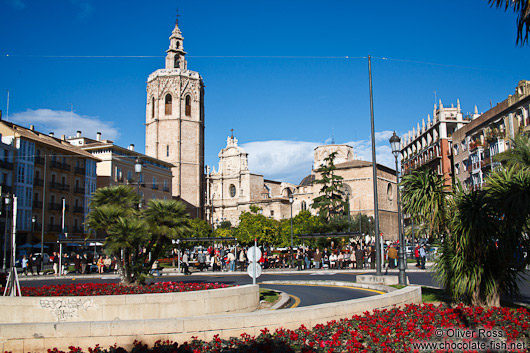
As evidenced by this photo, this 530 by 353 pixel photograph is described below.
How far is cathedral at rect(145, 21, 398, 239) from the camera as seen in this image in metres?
81.8

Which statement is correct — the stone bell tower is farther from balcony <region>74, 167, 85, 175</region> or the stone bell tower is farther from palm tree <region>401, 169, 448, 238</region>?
palm tree <region>401, 169, 448, 238</region>

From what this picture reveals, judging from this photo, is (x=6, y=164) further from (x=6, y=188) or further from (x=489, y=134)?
(x=489, y=134)

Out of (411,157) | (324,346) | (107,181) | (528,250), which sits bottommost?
(324,346)

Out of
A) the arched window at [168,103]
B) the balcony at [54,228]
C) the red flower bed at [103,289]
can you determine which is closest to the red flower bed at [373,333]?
the red flower bed at [103,289]

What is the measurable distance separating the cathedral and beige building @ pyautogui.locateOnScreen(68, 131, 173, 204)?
1013 cm

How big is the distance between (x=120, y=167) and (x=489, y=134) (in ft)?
145

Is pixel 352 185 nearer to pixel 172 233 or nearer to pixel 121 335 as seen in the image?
pixel 172 233

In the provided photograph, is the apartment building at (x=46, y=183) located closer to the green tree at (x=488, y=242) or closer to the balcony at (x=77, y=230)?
the balcony at (x=77, y=230)

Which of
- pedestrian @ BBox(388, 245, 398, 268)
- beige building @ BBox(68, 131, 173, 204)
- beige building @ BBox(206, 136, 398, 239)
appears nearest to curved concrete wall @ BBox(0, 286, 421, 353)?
pedestrian @ BBox(388, 245, 398, 268)

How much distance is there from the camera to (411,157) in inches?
3105

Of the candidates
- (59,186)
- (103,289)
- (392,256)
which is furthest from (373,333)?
(59,186)

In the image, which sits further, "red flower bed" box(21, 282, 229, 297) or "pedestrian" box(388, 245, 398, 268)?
"pedestrian" box(388, 245, 398, 268)

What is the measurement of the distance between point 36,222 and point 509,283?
47025mm

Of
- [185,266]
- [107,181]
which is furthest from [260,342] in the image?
[107,181]
